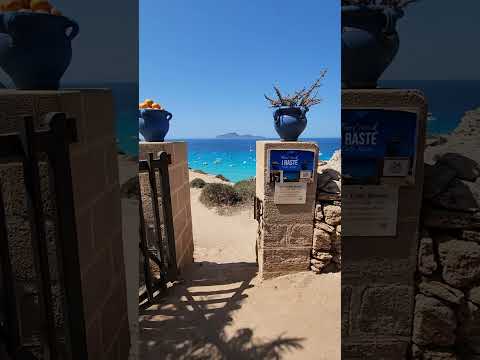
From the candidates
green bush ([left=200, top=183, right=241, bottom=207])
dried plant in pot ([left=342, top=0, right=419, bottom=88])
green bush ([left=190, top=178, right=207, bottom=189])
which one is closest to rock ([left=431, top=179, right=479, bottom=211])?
dried plant in pot ([left=342, top=0, right=419, bottom=88])

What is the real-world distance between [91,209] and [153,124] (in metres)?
0.86

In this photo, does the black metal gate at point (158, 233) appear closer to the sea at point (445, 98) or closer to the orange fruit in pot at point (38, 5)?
the orange fruit in pot at point (38, 5)

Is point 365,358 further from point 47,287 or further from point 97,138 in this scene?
point 97,138

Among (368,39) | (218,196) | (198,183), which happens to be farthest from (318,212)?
(198,183)

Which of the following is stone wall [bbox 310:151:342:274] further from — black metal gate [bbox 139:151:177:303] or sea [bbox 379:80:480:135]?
sea [bbox 379:80:480:135]

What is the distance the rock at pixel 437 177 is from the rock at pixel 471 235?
127 millimetres

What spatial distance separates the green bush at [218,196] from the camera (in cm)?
326

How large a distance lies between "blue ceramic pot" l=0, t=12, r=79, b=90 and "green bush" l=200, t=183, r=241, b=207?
2.59 m

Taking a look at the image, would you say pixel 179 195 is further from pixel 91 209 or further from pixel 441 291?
pixel 441 291

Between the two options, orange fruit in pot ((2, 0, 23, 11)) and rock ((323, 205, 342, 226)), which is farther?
rock ((323, 205, 342, 226))

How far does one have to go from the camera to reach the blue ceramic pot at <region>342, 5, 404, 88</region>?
0.78 metres

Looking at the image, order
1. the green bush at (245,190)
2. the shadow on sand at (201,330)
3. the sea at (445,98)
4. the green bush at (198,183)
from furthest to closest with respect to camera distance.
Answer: the green bush at (198,183) → the green bush at (245,190) → the shadow on sand at (201,330) → the sea at (445,98)

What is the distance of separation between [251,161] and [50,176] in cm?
144

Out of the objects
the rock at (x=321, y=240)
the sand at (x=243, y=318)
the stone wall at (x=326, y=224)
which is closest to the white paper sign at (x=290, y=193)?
the stone wall at (x=326, y=224)
